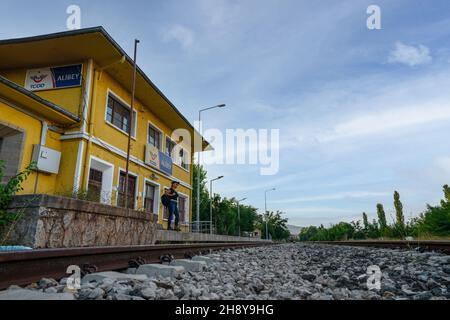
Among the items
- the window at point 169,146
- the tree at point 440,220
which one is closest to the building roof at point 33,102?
the window at point 169,146

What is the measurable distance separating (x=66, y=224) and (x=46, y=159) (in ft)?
23.3

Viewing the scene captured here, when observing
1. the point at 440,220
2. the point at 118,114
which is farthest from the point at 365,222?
the point at 118,114

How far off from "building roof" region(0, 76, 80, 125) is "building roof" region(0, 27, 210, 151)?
2.46 meters

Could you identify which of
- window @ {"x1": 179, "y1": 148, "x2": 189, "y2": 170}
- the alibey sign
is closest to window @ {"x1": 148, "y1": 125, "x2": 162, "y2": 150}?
window @ {"x1": 179, "y1": 148, "x2": 189, "y2": 170}

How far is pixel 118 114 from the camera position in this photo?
1347 cm

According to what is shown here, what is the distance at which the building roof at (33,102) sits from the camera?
822cm

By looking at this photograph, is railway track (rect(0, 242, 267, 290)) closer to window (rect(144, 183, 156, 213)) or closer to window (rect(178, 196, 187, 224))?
window (rect(144, 183, 156, 213))

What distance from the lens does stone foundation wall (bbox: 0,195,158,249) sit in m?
3.78

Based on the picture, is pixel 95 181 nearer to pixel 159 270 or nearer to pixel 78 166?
pixel 78 166
